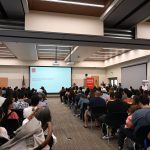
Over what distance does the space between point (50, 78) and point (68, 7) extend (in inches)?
536

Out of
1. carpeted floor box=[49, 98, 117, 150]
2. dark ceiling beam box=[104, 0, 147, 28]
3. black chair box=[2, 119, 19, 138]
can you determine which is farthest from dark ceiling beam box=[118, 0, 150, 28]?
black chair box=[2, 119, 19, 138]

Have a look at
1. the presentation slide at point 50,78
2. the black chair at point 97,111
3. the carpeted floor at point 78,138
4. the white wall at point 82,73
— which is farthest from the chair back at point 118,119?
the white wall at point 82,73

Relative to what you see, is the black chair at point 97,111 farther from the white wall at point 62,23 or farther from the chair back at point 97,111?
the white wall at point 62,23

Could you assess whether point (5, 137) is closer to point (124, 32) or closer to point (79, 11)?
point (79, 11)

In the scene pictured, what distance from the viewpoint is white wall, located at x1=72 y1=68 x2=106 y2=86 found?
1928 cm

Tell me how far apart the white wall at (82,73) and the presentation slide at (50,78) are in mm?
813

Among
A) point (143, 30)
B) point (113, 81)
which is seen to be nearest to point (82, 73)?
point (113, 81)

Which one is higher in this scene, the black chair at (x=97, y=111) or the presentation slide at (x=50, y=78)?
the presentation slide at (x=50, y=78)

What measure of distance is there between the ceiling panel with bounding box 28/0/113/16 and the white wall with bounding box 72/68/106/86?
13.9m

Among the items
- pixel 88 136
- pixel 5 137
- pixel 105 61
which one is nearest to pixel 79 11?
pixel 88 136

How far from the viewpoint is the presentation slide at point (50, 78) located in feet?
59.0

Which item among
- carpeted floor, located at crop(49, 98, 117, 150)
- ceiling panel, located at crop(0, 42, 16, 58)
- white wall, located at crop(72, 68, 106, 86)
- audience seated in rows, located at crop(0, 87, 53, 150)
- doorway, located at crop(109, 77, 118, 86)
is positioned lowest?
carpeted floor, located at crop(49, 98, 117, 150)

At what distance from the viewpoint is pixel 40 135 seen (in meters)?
1.98

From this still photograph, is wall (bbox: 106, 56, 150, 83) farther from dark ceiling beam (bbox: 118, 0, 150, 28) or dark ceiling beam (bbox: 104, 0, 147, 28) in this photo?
dark ceiling beam (bbox: 104, 0, 147, 28)
